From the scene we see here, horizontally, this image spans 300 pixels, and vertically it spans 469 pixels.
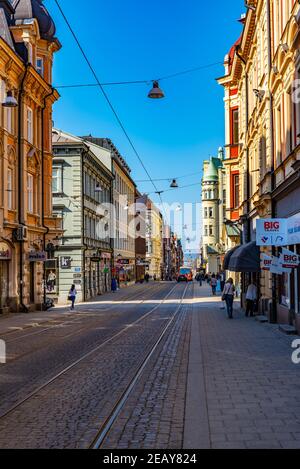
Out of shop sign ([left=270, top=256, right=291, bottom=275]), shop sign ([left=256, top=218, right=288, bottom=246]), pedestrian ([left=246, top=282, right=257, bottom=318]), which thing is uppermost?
shop sign ([left=256, top=218, right=288, bottom=246])

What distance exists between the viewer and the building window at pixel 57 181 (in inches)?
1784

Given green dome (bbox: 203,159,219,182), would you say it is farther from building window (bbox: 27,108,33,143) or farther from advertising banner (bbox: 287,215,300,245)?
advertising banner (bbox: 287,215,300,245)

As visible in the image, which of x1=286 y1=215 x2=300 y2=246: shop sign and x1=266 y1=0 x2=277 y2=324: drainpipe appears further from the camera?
x1=266 y1=0 x2=277 y2=324: drainpipe

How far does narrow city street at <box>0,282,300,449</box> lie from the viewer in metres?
7.11

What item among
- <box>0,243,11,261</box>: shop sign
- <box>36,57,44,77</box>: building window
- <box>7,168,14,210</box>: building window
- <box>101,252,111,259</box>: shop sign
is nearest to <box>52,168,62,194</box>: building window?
<box>36,57,44,77</box>: building window

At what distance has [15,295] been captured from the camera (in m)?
30.8

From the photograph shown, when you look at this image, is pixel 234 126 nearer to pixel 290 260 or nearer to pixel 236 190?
pixel 236 190

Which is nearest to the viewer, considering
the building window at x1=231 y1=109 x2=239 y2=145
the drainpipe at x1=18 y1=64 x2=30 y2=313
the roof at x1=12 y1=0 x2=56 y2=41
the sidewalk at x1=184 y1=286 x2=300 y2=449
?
the sidewalk at x1=184 y1=286 x2=300 y2=449

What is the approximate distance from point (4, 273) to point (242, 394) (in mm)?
22441

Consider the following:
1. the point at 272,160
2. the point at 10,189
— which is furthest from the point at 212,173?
the point at 272,160

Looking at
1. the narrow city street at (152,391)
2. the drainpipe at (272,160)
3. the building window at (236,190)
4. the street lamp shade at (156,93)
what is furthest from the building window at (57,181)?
the narrow city street at (152,391)

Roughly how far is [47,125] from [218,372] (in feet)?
89.7
